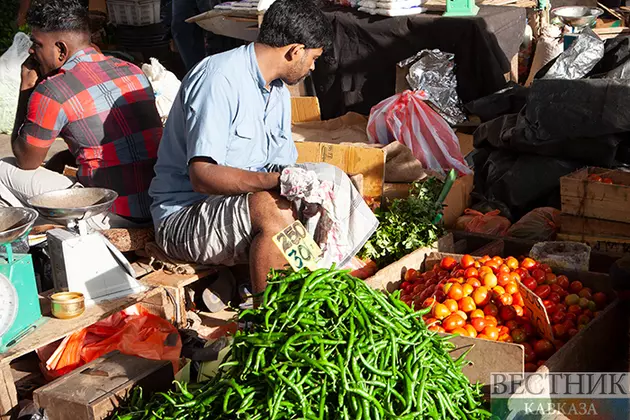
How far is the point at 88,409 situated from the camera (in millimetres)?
2404

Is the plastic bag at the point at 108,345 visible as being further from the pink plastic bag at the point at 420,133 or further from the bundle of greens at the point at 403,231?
the pink plastic bag at the point at 420,133

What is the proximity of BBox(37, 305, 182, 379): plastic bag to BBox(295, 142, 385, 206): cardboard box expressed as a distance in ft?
5.23

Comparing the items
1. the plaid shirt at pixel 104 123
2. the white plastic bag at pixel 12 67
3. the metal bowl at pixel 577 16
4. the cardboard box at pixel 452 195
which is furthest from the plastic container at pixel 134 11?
the cardboard box at pixel 452 195

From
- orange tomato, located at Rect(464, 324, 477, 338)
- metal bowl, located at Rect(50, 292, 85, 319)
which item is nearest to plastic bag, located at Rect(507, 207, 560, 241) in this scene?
orange tomato, located at Rect(464, 324, 477, 338)

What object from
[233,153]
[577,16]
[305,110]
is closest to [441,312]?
[233,153]

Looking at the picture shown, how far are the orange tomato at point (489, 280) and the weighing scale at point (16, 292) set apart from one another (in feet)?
6.03

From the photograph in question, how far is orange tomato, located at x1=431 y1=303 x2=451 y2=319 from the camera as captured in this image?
312cm

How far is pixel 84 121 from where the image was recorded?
3832mm

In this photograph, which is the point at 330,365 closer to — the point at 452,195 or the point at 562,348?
the point at 562,348

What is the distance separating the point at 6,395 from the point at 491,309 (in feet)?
6.36

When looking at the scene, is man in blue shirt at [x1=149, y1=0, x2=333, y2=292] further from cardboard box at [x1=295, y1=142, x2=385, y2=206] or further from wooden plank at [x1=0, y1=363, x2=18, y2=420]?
wooden plank at [x1=0, y1=363, x2=18, y2=420]

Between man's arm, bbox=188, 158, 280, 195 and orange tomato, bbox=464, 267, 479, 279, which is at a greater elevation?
man's arm, bbox=188, 158, 280, 195

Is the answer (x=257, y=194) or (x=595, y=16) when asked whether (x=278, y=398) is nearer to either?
(x=257, y=194)

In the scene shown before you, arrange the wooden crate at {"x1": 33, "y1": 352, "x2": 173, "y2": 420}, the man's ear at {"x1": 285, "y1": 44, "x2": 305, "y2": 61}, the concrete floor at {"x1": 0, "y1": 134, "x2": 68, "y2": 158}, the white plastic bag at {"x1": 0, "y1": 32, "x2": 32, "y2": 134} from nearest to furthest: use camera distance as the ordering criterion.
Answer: the wooden crate at {"x1": 33, "y1": 352, "x2": 173, "y2": 420}
the man's ear at {"x1": 285, "y1": 44, "x2": 305, "y2": 61}
the concrete floor at {"x1": 0, "y1": 134, "x2": 68, "y2": 158}
the white plastic bag at {"x1": 0, "y1": 32, "x2": 32, "y2": 134}
